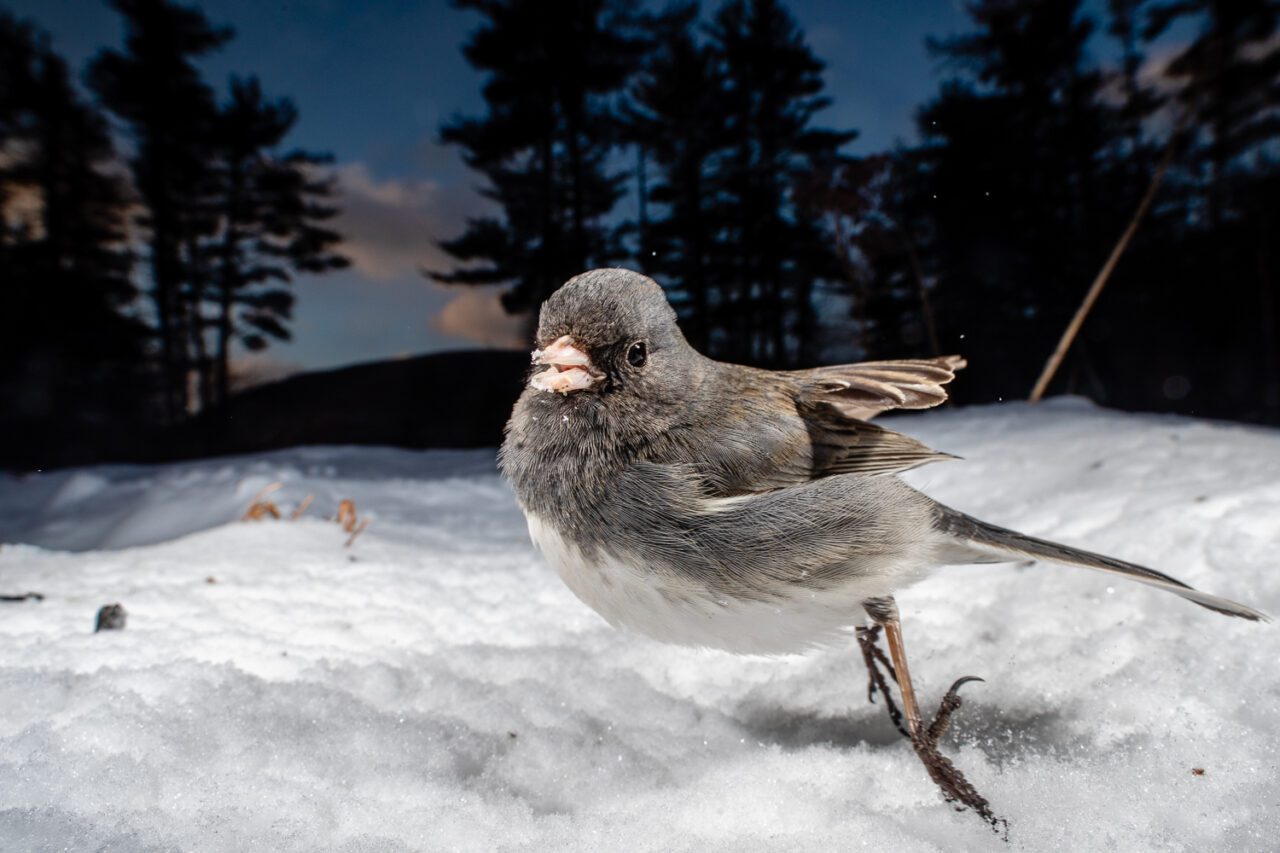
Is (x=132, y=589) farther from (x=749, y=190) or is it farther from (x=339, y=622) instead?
(x=749, y=190)

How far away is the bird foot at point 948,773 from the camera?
817 mm

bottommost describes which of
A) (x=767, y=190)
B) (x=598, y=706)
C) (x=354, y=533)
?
(x=598, y=706)

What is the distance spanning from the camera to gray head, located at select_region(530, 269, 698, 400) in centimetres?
100

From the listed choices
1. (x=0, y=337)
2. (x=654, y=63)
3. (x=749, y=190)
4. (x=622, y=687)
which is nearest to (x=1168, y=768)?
(x=622, y=687)

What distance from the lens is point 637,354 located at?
105cm

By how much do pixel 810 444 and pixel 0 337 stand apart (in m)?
4.46

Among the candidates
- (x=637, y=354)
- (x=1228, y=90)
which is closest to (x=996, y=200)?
(x=1228, y=90)

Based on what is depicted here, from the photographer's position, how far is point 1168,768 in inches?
33.8

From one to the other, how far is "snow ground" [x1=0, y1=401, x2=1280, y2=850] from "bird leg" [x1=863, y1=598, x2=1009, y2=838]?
0.03 metres

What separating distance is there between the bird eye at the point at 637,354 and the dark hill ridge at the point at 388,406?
308 cm

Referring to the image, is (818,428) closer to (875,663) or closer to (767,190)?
(875,663)

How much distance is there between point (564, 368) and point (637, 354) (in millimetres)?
128

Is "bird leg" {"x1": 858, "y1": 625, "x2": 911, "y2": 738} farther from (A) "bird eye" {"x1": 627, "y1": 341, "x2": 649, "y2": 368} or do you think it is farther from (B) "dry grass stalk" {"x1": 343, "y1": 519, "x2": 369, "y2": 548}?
(B) "dry grass stalk" {"x1": 343, "y1": 519, "x2": 369, "y2": 548}

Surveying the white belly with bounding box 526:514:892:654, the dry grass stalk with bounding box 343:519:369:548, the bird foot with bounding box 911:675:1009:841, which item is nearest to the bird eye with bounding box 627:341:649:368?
the white belly with bounding box 526:514:892:654
